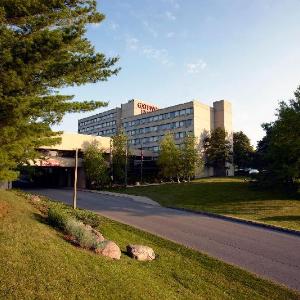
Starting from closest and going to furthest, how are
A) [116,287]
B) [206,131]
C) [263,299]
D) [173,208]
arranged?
[116,287] < [263,299] < [173,208] < [206,131]

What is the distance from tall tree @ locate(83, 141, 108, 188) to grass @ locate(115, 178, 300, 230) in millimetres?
7985

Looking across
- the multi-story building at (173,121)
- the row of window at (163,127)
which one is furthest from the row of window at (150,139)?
the row of window at (163,127)

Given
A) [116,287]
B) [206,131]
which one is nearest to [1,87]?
[116,287]

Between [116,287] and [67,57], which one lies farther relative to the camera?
[67,57]

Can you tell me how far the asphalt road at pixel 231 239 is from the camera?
1350 centimetres

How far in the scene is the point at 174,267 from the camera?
1242cm

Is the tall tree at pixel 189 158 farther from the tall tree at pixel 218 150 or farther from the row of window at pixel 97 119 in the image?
the row of window at pixel 97 119

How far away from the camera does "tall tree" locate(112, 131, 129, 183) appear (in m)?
52.3

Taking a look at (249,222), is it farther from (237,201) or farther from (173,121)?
(173,121)

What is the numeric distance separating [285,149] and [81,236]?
26910 mm

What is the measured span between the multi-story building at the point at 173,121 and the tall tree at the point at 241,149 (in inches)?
121

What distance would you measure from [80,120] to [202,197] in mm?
107204

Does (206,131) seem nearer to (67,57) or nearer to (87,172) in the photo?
(87,172)

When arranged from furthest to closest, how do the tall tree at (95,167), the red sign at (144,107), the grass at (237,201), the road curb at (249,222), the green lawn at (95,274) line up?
the red sign at (144,107), the tall tree at (95,167), the grass at (237,201), the road curb at (249,222), the green lawn at (95,274)
